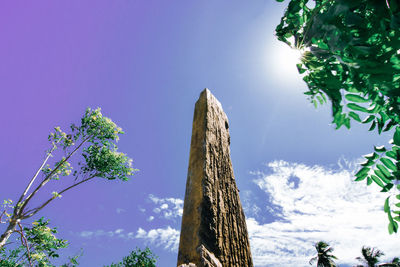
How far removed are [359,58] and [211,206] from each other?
1.35m

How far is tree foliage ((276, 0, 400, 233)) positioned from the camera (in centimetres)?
109

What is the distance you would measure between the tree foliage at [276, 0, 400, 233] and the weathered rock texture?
88cm

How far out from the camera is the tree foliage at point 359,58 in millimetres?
1087

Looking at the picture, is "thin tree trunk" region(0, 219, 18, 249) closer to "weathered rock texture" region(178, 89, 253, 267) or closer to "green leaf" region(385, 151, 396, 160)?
"weathered rock texture" region(178, 89, 253, 267)

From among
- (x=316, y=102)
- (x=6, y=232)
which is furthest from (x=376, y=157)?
(x=6, y=232)

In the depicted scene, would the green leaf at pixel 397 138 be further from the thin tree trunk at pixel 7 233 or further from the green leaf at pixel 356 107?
the thin tree trunk at pixel 7 233

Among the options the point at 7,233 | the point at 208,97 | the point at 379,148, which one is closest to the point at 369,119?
the point at 379,148

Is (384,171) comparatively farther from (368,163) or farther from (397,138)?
(397,138)

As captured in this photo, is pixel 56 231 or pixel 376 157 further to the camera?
pixel 56 231

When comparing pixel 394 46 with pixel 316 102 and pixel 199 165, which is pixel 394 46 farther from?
pixel 199 165

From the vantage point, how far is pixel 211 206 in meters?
1.25

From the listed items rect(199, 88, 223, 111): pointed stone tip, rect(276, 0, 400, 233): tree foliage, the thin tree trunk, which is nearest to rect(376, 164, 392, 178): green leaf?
rect(276, 0, 400, 233): tree foliage

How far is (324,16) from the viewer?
1.08 meters

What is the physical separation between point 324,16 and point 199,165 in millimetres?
1119
